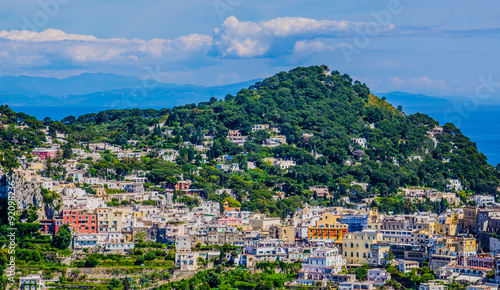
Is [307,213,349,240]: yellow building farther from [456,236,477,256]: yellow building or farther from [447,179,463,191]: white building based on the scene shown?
[447,179,463,191]: white building

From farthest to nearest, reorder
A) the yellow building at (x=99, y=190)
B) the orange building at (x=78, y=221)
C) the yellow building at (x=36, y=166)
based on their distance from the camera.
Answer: the yellow building at (x=36, y=166)
the yellow building at (x=99, y=190)
the orange building at (x=78, y=221)

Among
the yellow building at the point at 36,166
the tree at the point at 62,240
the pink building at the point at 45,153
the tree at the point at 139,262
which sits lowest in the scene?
the tree at the point at 139,262

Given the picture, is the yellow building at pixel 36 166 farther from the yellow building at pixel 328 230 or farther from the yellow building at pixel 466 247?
the yellow building at pixel 466 247

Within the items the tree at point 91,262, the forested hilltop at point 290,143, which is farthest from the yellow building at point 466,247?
the forested hilltop at point 290,143

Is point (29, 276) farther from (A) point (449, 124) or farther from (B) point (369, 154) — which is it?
(A) point (449, 124)

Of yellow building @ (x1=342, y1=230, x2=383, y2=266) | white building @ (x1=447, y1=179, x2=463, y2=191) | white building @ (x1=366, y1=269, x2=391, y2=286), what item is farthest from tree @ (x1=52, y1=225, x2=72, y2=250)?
white building @ (x1=447, y1=179, x2=463, y2=191)
